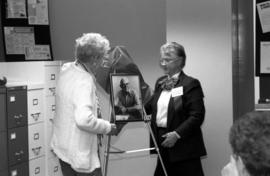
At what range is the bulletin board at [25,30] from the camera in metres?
4.51

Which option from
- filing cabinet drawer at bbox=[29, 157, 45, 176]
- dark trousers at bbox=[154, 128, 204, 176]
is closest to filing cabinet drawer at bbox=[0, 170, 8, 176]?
filing cabinet drawer at bbox=[29, 157, 45, 176]

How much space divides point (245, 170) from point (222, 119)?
275 cm

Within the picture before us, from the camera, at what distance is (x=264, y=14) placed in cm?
256

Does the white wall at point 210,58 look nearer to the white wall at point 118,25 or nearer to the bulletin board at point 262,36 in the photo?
the white wall at point 118,25

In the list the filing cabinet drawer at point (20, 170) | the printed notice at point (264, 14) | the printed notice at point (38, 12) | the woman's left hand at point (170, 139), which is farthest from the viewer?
the printed notice at point (38, 12)

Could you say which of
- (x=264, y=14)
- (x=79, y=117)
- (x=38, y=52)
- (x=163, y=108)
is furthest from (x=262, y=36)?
(x=38, y=52)

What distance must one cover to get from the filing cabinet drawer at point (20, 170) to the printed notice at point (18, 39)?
1309 mm

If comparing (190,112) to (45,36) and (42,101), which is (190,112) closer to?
(42,101)

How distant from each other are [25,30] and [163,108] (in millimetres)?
2023

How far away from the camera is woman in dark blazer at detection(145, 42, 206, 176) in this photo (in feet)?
10.7

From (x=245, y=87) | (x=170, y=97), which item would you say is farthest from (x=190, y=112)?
(x=245, y=87)

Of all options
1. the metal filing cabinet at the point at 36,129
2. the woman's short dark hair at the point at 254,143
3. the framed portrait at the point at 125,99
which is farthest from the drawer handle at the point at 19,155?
the woman's short dark hair at the point at 254,143

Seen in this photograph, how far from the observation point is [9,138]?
3674mm

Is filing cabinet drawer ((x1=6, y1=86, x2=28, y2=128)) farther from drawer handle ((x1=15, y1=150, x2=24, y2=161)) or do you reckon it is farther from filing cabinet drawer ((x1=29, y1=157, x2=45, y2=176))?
filing cabinet drawer ((x1=29, y1=157, x2=45, y2=176))
